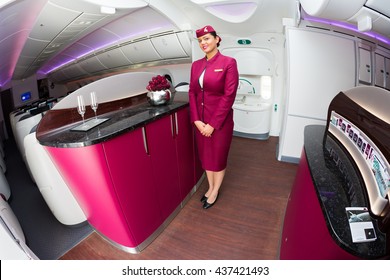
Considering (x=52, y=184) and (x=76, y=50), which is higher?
(x=76, y=50)

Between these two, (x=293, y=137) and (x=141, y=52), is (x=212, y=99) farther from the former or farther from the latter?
(x=141, y=52)

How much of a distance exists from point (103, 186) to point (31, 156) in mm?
1146

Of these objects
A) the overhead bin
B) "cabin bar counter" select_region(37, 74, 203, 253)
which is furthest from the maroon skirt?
the overhead bin

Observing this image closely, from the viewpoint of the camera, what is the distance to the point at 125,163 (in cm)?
165

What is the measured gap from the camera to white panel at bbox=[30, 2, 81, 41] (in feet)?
8.23


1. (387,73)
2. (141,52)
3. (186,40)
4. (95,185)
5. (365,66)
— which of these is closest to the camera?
(95,185)

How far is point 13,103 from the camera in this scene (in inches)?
315

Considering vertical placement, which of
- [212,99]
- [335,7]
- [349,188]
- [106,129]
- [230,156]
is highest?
[335,7]

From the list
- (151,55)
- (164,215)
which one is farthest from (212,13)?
(164,215)

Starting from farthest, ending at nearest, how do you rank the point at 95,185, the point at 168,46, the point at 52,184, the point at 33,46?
1. the point at 168,46
2. the point at 33,46
3. the point at 52,184
4. the point at 95,185

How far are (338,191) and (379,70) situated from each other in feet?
9.17

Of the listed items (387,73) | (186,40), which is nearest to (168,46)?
(186,40)

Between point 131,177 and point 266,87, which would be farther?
point 266,87
